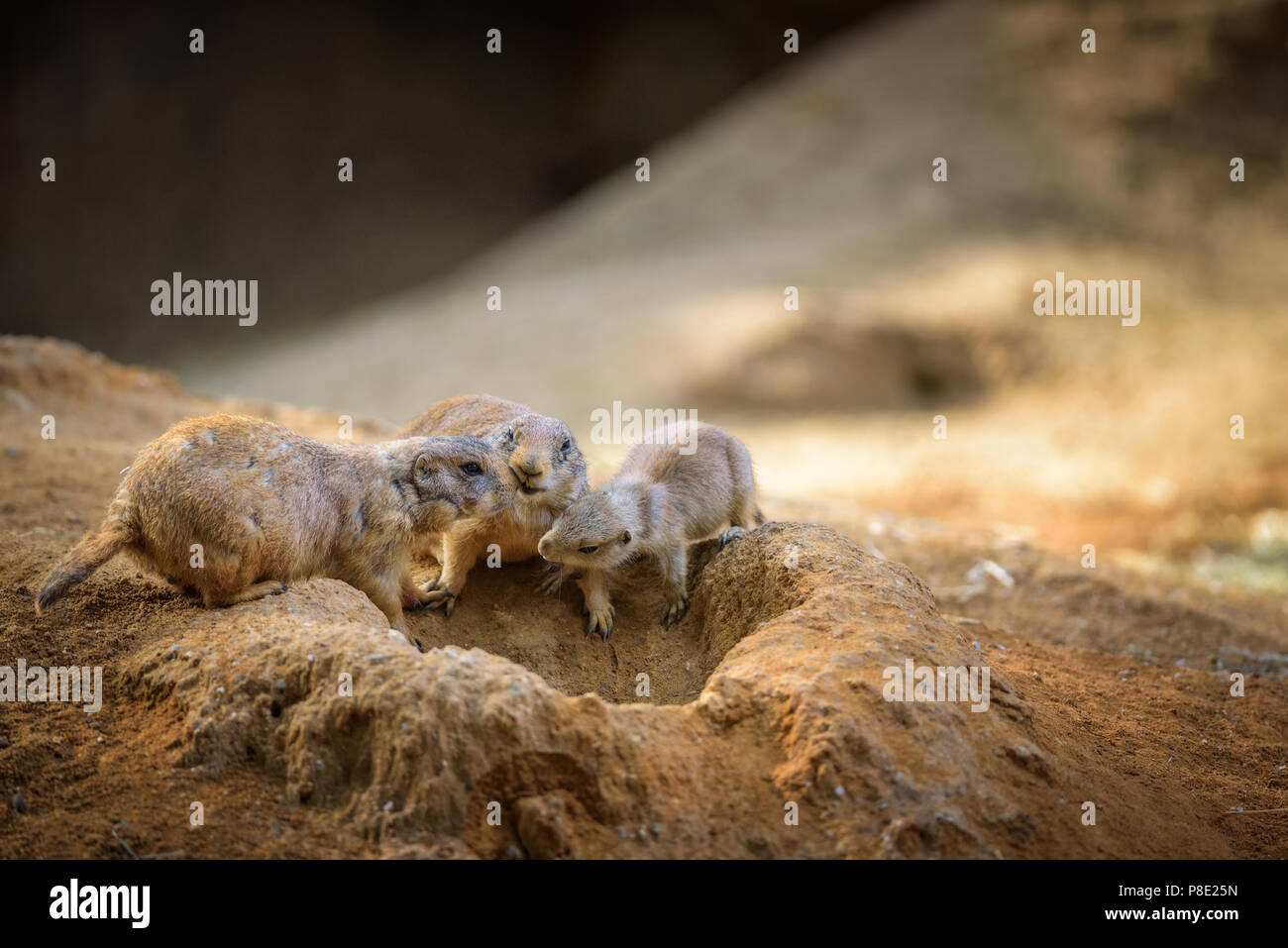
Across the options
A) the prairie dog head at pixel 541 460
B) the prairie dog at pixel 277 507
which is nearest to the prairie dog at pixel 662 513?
the prairie dog head at pixel 541 460

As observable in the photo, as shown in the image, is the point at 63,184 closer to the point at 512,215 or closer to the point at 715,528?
the point at 512,215

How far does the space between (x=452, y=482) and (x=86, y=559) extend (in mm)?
1695

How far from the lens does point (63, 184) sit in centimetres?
2684

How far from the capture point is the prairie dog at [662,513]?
18.5 ft

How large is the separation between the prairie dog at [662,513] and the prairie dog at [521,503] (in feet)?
0.81

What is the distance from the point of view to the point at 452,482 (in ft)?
18.0

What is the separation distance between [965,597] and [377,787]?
18.6 ft

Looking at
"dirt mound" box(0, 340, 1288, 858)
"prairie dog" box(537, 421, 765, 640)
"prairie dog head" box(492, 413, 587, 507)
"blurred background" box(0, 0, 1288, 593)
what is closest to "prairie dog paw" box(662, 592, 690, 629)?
"prairie dog" box(537, 421, 765, 640)

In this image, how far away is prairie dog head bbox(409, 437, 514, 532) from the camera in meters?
5.45

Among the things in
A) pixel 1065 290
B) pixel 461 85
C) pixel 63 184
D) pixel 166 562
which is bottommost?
pixel 166 562

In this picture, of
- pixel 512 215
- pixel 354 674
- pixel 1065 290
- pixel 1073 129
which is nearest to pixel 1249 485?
pixel 1065 290

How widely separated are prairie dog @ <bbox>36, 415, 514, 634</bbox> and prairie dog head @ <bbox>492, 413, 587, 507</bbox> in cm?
13

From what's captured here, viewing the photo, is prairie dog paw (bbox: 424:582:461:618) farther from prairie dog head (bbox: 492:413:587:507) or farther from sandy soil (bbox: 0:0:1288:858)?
prairie dog head (bbox: 492:413:587:507)

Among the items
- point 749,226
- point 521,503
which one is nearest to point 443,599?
point 521,503
